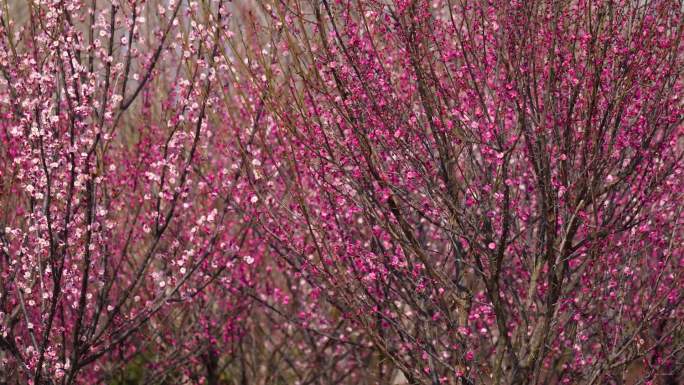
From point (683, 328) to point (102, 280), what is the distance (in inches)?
208

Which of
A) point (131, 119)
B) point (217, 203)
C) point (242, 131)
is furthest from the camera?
point (131, 119)

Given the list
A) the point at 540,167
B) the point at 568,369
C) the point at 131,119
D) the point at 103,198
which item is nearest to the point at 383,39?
the point at 540,167

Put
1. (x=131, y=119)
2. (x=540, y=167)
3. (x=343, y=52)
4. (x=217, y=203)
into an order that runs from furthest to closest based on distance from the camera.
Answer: (x=131, y=119), (x=217, y=203), (x=343, y=52), (x=540, y=167)

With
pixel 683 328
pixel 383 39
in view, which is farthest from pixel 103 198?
pixel 683 328

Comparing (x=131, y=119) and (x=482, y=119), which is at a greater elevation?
(x=131, y=119)

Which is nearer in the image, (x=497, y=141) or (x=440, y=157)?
(x=497, y=141)

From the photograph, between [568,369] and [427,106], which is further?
[568,369]

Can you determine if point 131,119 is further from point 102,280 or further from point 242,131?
point 102,280

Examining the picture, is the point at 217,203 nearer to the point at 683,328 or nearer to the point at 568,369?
the point at 568,369

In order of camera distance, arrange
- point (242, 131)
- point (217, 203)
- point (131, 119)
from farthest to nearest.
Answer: point (131, 119)
point (217, 203)
point (242, 131)

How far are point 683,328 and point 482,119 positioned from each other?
2793 mm

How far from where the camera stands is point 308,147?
6223 mm

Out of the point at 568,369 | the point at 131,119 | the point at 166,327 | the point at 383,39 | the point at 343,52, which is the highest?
the point at 131,119

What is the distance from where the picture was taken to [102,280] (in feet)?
23.6
